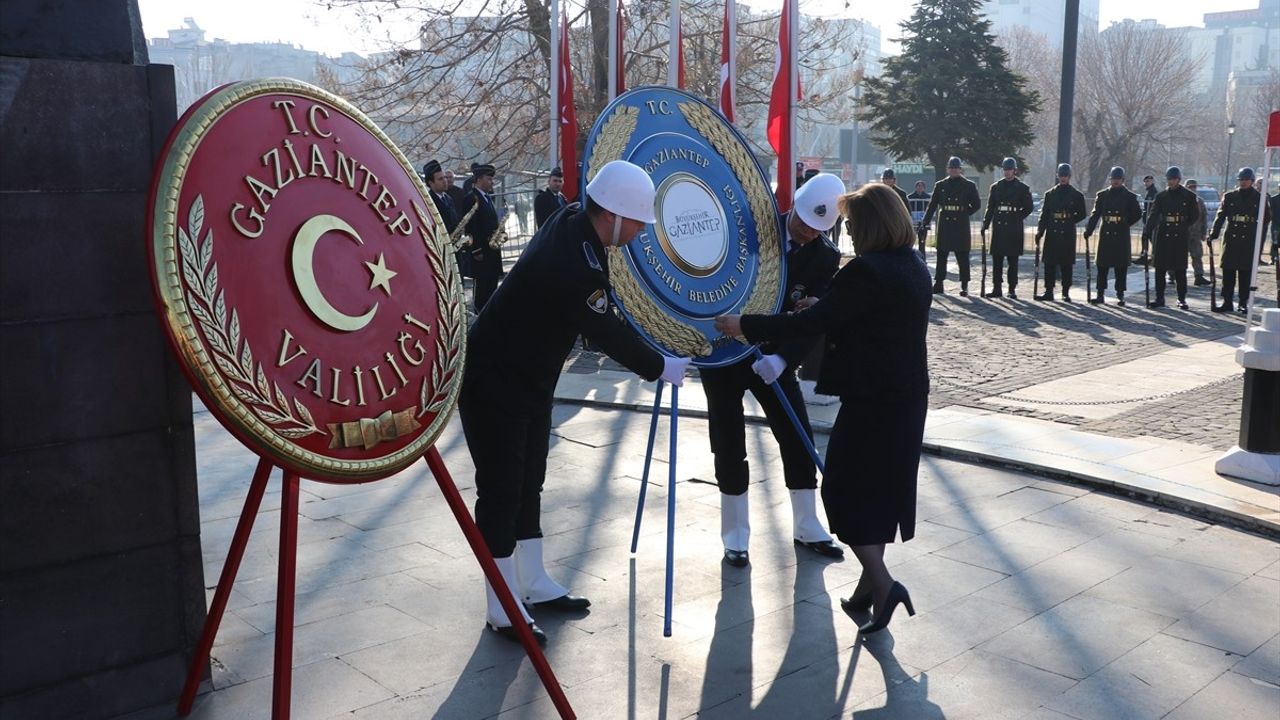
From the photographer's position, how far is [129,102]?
3596 mm

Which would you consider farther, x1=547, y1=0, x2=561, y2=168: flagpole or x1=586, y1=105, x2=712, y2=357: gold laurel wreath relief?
x1=547, y1=0, x2=561, y2=168: flagpole

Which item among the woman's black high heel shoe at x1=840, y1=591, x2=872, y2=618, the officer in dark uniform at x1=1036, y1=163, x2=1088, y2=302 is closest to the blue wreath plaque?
the woman's black high heel shoe at x1=840, y1=591, x2=872, y2=618

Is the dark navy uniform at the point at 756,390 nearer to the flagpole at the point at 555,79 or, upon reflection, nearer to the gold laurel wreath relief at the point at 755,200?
the gold laurel wreath relief at the point at 755,200

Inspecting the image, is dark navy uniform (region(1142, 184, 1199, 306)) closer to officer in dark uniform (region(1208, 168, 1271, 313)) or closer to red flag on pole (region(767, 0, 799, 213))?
officer in dark uniform (region(1208, 168, 1271, 313))

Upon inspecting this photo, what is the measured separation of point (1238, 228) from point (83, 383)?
15.3m

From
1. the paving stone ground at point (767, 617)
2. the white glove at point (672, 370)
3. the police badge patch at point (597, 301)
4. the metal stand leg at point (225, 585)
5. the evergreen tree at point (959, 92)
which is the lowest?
the paving stone ground at point (767, 617)

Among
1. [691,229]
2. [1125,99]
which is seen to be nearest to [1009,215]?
[691,229]

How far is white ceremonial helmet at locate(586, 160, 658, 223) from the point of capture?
4.25 metres

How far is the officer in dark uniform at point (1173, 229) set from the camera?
52.4ft

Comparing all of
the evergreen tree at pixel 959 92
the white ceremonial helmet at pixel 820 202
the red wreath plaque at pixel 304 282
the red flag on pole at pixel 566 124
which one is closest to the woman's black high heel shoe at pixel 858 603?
the white ceremonial helmet at pixel 820 202

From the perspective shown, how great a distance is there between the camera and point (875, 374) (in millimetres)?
4504

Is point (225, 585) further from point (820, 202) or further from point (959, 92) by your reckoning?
point (959, 92)

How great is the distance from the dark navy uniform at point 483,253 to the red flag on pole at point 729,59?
15.4 feet

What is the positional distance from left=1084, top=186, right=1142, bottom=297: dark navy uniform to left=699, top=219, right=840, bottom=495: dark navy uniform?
478 inches
